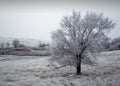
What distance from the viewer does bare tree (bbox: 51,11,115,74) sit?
53.7ft

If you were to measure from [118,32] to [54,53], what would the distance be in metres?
104

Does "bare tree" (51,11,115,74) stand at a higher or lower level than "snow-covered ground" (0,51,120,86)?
higher

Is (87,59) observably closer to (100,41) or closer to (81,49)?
(81,49)

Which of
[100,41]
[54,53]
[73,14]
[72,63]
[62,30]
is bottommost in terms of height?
[72,63]

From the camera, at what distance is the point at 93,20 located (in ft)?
54.2

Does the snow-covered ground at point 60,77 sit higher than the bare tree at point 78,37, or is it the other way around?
the bare tree at point 78,37

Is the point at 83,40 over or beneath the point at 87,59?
over

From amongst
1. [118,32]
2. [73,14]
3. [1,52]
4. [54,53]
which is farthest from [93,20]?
[118,32]

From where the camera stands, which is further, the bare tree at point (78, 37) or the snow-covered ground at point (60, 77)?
the bare tree at point (78, 37)

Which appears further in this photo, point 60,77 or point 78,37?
point 78,37

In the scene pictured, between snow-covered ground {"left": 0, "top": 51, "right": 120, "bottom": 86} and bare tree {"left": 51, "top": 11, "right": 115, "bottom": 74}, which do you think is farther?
bare tree {"left": 51, "top": 11, "right": 115, "bottom": 74}

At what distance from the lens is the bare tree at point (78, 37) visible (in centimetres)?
1636

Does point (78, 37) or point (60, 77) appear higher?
point (78, 37)

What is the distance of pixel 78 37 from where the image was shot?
1669 centimetres
